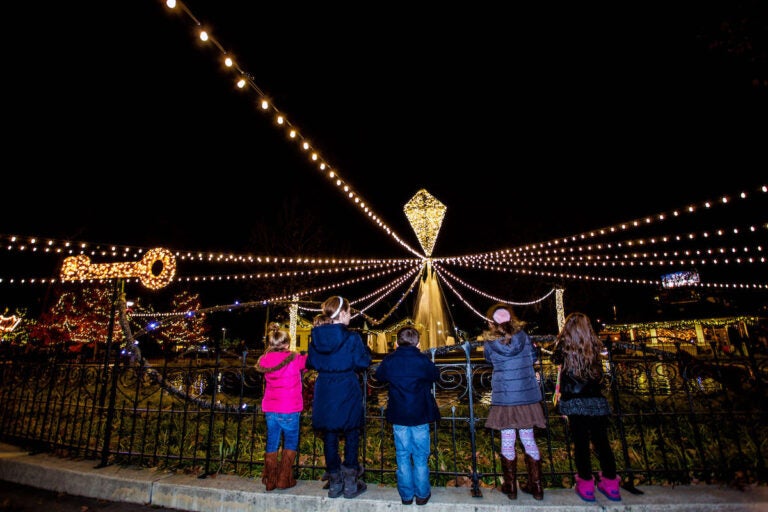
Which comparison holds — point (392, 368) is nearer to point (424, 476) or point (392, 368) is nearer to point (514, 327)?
point (424, 476)

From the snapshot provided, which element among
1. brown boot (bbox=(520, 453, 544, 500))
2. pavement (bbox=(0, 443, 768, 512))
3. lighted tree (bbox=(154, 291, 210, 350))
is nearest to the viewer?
pavement (bbox=(0, 443, 768, 512))

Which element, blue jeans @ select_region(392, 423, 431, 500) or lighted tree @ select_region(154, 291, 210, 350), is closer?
blue jeans @ select_region(392, 423, 431, 500)

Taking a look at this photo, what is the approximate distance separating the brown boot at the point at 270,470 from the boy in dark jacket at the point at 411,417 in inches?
48.5

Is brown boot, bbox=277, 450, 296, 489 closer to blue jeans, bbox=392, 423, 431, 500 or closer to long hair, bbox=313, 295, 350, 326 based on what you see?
blue jeans, bbox=392, 423, 431, 500

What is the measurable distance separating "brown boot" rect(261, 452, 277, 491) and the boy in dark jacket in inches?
48.5

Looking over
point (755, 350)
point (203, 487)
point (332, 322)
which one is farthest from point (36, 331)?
point (755, 350)

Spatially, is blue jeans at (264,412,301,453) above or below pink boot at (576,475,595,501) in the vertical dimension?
above

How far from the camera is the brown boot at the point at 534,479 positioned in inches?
129

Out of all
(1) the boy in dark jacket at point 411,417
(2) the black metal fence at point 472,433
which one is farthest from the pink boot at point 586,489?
(1) the boy in dark jacket at point 411,417

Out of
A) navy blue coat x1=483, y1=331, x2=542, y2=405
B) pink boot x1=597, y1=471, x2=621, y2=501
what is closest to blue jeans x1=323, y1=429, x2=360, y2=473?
navy blue coat x1=483, y1=331, x2=542, y2=405

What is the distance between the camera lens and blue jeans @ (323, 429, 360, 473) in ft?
11.1

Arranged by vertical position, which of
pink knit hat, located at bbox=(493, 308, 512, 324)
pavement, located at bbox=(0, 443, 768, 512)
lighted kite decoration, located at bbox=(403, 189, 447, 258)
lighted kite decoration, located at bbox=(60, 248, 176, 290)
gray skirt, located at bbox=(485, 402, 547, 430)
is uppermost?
lighted kite decoration, located at bbox=(403, 189, 447, 258)

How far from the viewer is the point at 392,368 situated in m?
3.42

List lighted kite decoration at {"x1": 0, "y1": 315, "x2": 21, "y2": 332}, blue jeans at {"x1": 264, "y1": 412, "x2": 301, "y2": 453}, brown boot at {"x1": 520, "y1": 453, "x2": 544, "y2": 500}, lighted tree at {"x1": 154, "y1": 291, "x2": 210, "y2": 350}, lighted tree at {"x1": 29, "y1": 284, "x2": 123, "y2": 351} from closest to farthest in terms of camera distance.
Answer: brown boot at {"x1": 520, "y1": 453, "x2": 544, "y2": 500}, blue jeans at {"x1": 264, "y1": 412, "x2": 301, "y2": 453}, lighted kite decoration at {"x1": 0, "y1": 315, "x2": 21, "y2": 332}, lighted tree at {"x1": 29, "y1": 284, "x2": 123, "y2": 351}, lighted tree at {"x1": 154, "y1": 291, "x2": 210, "y2": 350}
